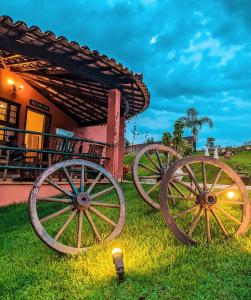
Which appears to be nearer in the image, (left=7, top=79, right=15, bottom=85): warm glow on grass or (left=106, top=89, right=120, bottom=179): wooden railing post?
(left=106, top=89, right=120, bottom=179): wooden railing post

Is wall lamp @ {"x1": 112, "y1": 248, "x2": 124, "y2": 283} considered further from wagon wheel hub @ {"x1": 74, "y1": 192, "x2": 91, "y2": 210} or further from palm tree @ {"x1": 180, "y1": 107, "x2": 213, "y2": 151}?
palm tree @ {"x1": 180, "y1": 107, "x2": 213, "y2": 151}

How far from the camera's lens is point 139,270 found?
380 centimetres

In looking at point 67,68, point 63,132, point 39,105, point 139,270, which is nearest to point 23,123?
point 39,105

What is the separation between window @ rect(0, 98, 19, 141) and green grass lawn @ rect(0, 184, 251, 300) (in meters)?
8.28

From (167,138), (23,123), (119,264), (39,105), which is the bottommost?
(119,264)

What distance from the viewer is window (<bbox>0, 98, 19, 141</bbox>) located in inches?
492

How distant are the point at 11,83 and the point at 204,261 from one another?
1086 cm

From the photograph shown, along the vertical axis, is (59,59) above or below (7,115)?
above

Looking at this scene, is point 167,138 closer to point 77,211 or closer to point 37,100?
point 37,100

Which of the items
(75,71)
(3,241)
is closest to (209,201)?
(3,241)

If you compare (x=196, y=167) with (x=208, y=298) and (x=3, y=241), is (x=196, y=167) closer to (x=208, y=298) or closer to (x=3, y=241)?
(x=3, y=241)

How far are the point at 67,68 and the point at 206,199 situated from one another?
531 centimetres

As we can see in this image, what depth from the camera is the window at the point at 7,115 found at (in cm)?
1248

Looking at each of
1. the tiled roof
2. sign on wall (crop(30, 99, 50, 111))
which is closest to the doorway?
sign on wall (crop(30, 99, 50, 111))
